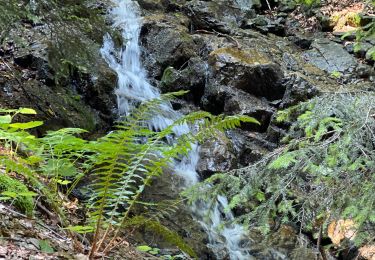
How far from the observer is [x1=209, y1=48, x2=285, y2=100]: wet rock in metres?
9.85

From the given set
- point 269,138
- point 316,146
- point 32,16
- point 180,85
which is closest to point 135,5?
point 180,85

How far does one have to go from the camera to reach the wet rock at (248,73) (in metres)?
9.85

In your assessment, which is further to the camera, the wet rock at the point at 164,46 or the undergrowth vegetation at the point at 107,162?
the wet rock at the point at 164,46

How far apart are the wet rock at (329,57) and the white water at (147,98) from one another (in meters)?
4.93

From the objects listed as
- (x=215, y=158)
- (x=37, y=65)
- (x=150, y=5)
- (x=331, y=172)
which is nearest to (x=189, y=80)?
(x=215, y=158)

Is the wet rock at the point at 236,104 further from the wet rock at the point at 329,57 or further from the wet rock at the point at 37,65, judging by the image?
the wet rock at the point at 37,65

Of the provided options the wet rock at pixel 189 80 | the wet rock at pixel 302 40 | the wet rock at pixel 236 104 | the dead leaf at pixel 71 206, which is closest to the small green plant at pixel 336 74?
the wet rock at pixel 302 40

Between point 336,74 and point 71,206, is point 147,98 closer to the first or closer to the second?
point 336,74

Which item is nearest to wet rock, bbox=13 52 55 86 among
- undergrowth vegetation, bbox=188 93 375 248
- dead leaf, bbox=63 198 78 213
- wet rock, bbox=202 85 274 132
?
dead leaf, bbox=63 198 78 213

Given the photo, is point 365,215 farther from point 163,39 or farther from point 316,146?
point 163,39

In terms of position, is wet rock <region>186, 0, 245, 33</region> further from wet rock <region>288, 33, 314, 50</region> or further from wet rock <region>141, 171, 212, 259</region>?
wet rock <region>141, 171, 212, 259</region>

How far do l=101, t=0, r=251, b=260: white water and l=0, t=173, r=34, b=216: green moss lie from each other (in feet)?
8.77

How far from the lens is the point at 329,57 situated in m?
11.8

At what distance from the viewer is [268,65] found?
10.1 metres
